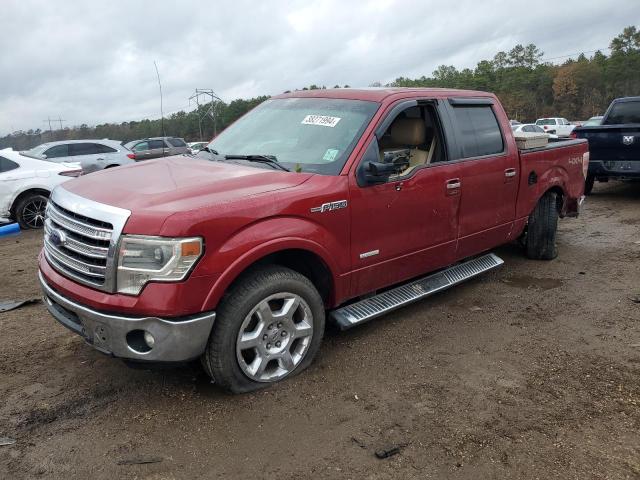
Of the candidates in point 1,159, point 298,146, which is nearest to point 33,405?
point 298,146

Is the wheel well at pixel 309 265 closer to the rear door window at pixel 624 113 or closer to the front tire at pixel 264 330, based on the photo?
the front tire at pixel 264 330

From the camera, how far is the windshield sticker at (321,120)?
3.87 m

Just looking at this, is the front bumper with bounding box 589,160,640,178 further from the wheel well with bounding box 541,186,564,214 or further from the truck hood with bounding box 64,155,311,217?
the truck hood with bounding box 64,155,311,217

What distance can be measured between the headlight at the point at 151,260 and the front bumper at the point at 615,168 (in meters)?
9.09

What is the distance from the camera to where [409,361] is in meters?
3.65

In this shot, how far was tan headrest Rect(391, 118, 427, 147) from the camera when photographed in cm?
435

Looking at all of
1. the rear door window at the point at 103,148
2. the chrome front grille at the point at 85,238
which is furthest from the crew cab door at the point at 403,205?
the rear door window at the point at 103,148

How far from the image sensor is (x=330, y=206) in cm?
336

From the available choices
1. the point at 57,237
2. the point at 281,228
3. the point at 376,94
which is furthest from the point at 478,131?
the point at 57,237

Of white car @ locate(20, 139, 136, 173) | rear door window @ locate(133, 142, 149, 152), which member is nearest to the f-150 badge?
white car @ locate(20, 139, 136, 173)

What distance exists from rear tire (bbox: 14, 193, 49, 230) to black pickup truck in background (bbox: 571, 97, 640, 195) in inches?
391

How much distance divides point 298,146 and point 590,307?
2988 millimetres

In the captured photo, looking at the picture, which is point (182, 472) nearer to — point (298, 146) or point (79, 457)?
point (79, 457)

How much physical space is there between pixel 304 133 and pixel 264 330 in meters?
1.58
